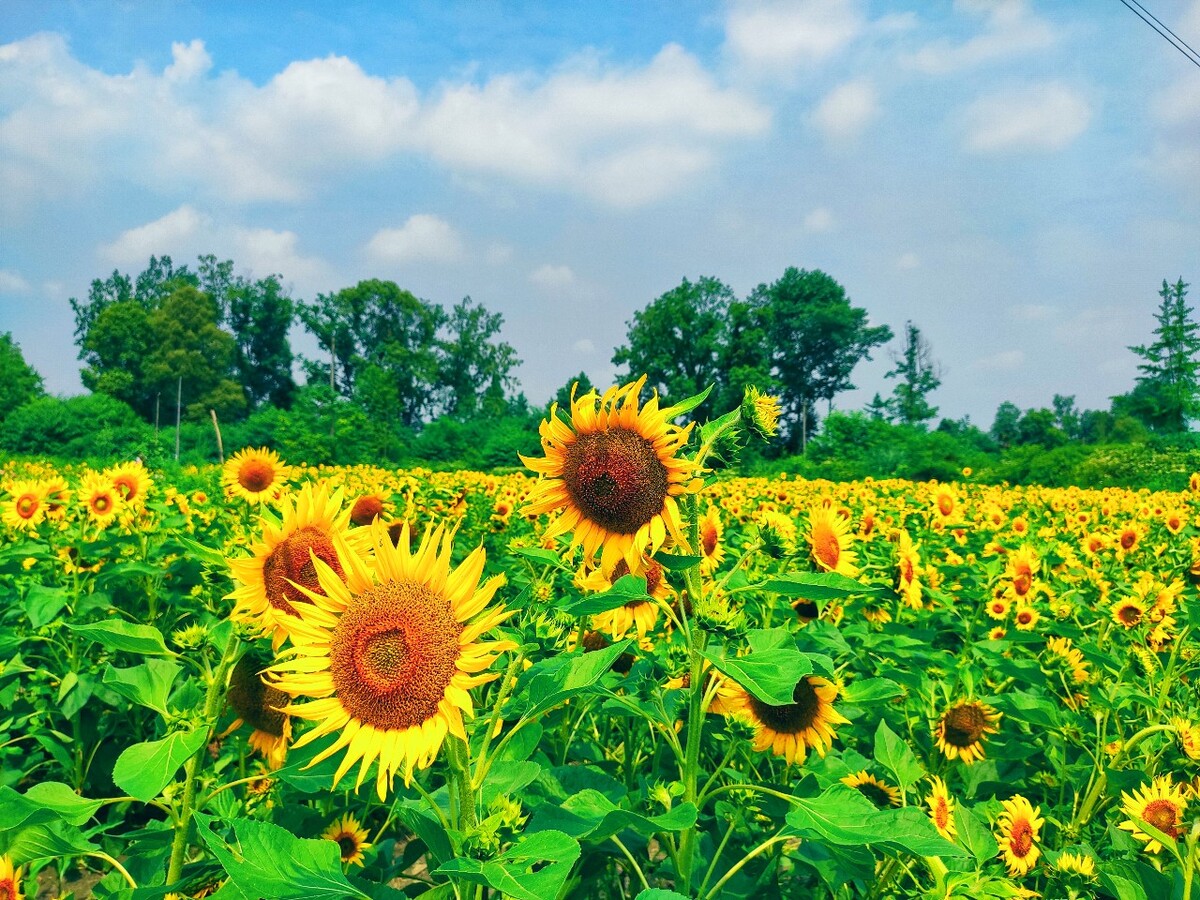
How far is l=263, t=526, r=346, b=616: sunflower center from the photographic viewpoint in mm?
1503

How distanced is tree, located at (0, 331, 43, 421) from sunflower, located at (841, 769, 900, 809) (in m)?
54.7

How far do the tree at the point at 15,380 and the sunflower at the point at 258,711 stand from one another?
5396cm

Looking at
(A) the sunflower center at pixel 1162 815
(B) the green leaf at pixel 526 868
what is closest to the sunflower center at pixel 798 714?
(A) the sunflower center at pixel 1162 815

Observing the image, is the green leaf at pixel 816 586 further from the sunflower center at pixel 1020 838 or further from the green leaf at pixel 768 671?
the sunflower center at pixel 1020 838

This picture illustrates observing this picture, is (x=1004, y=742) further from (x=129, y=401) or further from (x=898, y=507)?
(x=129, y=401)

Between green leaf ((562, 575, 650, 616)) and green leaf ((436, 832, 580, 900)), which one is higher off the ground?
green leaf ((562, 575, 650, 616))

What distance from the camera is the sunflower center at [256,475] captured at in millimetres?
3840

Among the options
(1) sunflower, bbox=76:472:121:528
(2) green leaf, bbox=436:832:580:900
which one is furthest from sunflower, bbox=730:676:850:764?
(1) sunflower, bbox=76:472:121:528

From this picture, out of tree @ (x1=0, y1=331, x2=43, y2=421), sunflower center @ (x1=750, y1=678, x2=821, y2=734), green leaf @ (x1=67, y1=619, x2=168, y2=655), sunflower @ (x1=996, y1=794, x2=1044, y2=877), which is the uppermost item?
tree @ (x1=0, y1=331, x2=43, y2=421)

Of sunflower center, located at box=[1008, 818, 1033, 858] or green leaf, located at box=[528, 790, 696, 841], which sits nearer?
green leaf, located at box=[528, 790, 696, 841]

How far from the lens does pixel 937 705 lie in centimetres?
282

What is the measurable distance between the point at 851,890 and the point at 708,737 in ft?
2.13

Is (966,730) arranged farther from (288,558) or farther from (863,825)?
(288,558)

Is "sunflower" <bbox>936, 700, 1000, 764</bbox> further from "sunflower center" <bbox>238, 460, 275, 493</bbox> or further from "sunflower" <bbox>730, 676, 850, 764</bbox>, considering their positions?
"sunflower center" <bbox>238, 460, 275, 493</bbox>
